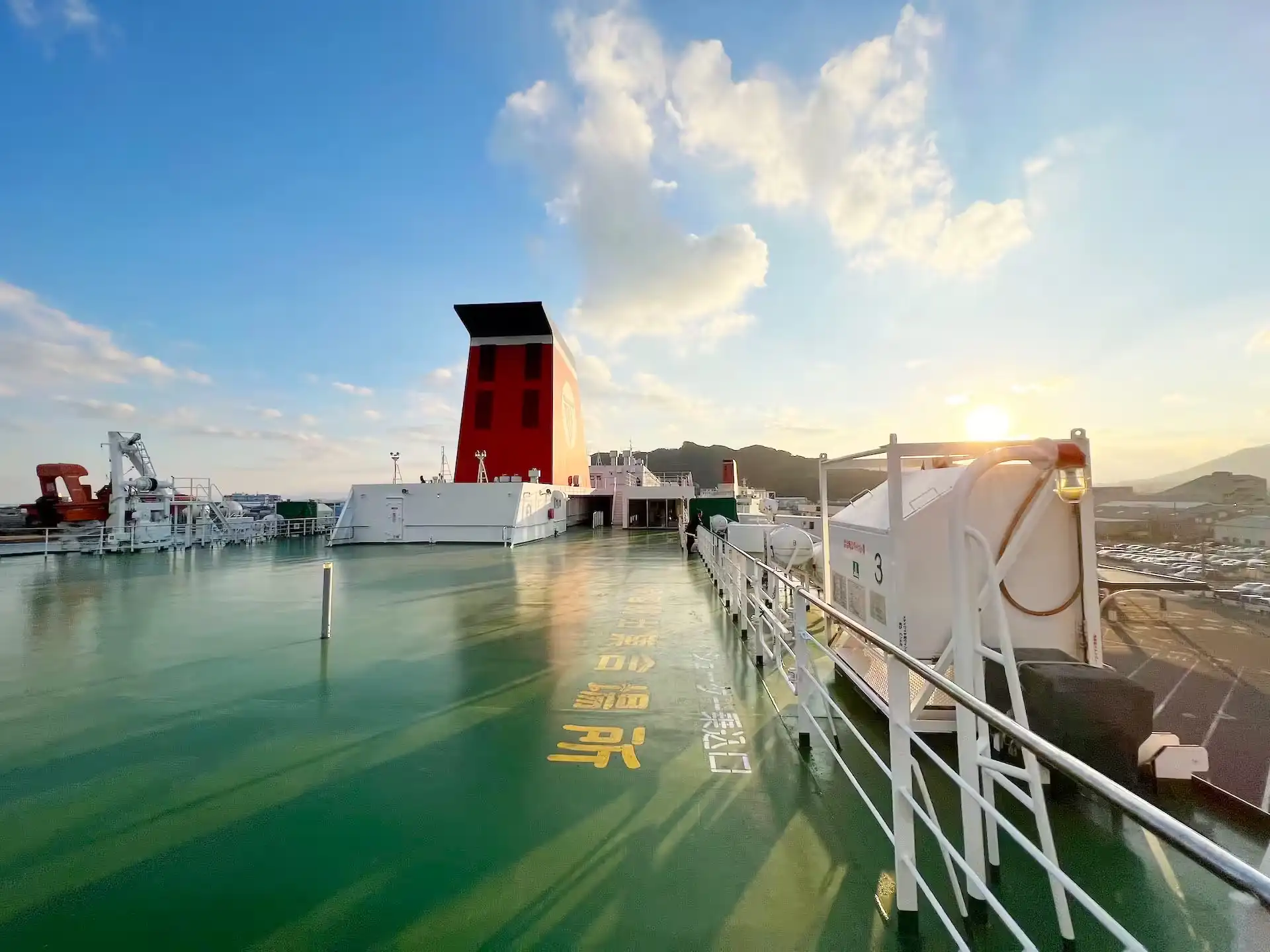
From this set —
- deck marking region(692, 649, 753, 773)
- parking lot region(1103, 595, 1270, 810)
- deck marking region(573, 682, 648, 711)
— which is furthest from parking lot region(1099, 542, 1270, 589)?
deck marking region(573, 682, 648, 711)

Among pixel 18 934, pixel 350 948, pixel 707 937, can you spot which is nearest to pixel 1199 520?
pixel 707 937

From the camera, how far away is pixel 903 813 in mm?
1917

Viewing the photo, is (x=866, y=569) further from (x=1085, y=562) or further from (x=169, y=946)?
(x=169, y=946)

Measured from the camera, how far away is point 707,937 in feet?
6.19

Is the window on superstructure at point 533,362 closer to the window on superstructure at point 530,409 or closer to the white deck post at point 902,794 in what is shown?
the window on superstructure at point 530,409

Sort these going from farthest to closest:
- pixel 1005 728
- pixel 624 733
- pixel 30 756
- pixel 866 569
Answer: pixel 866 569 < pixel 624 733 < pixel 30 756 < pixel 1005 728

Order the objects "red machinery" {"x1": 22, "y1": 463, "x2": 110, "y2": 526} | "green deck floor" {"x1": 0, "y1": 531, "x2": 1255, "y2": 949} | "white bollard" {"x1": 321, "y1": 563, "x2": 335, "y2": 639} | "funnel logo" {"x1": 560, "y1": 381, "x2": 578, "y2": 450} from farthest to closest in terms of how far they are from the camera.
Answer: "funnel logo" {"x1": 560, "y1": 381, "x2": 578, "y2": 450} < "red machinery" {"x1": 22, "y1": 463, "x2": 110, "y2": 526} < "white bollard" {"x1": 321, "y1": 563, "x2": 335, "y2": 639} < "green deck floor" {"x1": 0, "y1": 531, "x2": 1255, "y2": 949}

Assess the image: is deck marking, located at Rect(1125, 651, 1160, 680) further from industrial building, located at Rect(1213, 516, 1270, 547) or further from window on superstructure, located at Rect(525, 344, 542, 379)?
window on superstructure, located at Rect(525, 344, 542, 379)

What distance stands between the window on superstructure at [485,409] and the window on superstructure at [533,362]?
4.97 feet

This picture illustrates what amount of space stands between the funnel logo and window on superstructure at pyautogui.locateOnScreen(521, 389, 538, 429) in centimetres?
132

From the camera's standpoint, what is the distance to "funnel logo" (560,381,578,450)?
22000mm

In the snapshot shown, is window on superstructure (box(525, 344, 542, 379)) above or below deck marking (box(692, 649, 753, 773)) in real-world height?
above

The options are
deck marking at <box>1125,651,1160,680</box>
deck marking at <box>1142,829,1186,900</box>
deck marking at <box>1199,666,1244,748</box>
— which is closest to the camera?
deck marking at <box>1142,829,1186,900</box>

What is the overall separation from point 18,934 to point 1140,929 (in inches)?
150
